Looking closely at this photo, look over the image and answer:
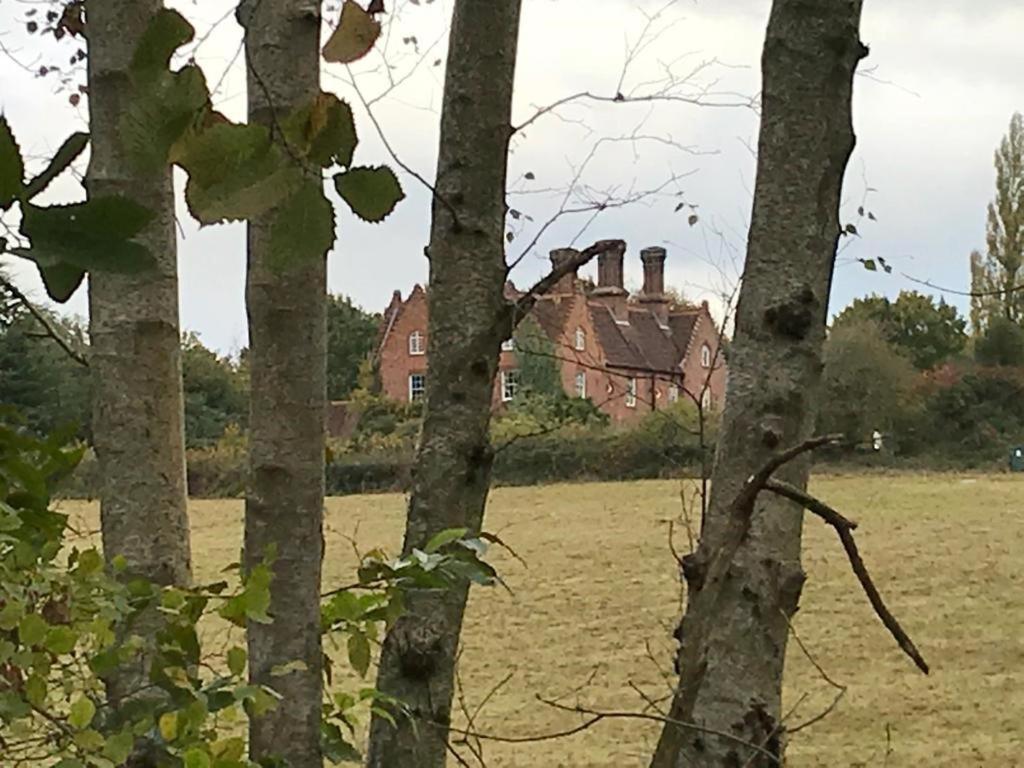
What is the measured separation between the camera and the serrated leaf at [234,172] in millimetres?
451

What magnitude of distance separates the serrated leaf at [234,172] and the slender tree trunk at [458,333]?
949 mm

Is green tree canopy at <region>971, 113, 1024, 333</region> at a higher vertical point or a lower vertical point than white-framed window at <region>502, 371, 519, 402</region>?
higher

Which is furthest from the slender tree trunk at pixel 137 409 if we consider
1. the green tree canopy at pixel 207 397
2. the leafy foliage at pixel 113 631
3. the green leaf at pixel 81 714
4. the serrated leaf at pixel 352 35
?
the green tree canopy at pixel 207 397

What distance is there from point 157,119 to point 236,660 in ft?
1.57

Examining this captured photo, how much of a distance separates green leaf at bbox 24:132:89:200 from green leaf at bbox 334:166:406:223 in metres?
0.09

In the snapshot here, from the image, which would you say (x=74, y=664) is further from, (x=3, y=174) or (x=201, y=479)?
(x=201, y=479)

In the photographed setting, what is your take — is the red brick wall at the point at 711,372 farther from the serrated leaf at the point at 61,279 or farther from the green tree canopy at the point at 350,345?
the green tree canopy at the point at 350,345

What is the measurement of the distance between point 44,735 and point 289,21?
562 millimetres

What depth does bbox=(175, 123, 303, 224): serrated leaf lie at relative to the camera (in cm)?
45

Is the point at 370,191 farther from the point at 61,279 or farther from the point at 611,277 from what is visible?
the point at 611,277

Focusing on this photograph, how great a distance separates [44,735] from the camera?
883mm

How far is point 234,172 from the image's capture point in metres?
0.46

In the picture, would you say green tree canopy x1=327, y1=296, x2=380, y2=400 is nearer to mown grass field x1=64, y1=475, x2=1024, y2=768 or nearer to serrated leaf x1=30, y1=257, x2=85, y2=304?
mown grass field x1=64, y1=475, x2=1024, y2=768

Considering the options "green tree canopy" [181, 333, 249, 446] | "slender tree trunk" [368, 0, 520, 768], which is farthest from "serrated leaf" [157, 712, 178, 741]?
"green tree canopy" [181, 333, 249, 446]
